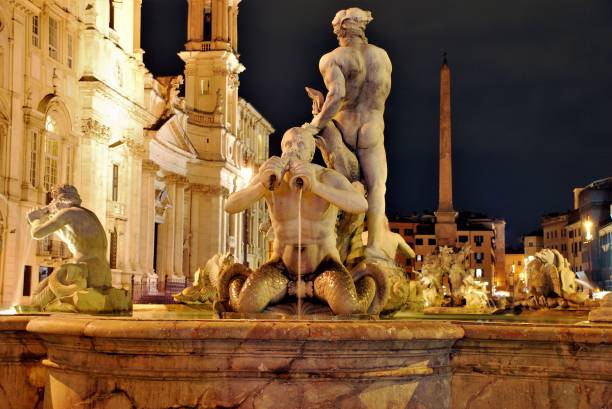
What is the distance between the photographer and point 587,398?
193 inches

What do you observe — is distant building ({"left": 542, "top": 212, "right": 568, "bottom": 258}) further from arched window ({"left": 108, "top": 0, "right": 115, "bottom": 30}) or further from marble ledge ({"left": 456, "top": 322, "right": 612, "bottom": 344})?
marble ledge ({"left": 456, "top": 322, "right": 612, "bottom": 344})

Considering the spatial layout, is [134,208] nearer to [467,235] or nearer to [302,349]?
[302,349]

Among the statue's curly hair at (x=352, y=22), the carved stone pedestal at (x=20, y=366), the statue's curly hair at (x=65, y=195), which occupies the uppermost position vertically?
the statue's curly hair at (x=352, y=22)

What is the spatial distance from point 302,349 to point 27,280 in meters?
26.8

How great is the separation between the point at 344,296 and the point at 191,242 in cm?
5185

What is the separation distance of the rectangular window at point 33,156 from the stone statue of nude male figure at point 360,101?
78.6 ft

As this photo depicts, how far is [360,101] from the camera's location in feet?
27.9

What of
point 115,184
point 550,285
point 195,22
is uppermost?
point 195,22

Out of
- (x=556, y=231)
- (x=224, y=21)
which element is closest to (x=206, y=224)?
(x=224, y=21)

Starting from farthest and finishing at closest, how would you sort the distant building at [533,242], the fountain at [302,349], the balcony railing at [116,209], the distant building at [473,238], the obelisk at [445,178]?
the distant building at [533,242]
the distant building at [473,238]
the balcony railing at [116,209]
the obelisk at [445,178]
the fountain at [302,349]

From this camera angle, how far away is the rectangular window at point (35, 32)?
102ft

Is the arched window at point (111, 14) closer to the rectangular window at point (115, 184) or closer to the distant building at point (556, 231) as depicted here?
the rectangular window at point (115, 184)

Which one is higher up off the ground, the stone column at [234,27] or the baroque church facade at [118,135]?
the stone column at [234,27]

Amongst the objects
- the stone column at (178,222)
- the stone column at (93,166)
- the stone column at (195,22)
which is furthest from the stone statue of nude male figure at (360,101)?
the stone column at (195,22)
